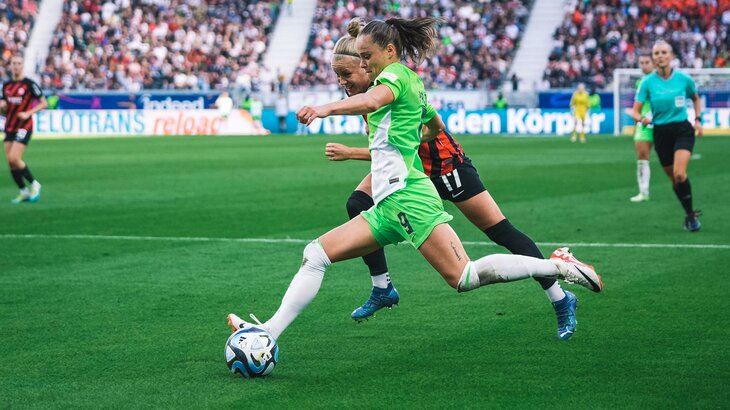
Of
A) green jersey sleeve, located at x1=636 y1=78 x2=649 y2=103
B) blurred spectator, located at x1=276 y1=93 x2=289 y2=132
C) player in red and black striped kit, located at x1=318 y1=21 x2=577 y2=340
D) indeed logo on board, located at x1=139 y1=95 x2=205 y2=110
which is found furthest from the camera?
indeed logo on board, located at x1=139 y1=95 x2=205 y2=110

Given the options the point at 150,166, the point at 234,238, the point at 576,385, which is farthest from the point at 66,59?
the point at 576,385

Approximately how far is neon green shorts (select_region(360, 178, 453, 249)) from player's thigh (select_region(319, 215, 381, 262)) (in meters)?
0.05

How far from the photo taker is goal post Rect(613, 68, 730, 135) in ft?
125

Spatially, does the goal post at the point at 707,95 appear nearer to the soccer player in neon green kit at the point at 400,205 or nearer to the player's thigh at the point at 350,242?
the soccer player in neon green kit at the point at 400,205

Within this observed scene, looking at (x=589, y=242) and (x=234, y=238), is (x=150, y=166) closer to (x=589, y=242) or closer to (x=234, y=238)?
(x=234, y=238)

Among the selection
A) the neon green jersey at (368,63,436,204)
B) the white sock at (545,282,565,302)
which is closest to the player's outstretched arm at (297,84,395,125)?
the neon green jersey at (368,63,436,204)

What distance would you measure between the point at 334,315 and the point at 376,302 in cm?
39

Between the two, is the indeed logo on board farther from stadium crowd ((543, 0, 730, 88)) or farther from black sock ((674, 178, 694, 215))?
black sock ((674, 178, 694, 215))

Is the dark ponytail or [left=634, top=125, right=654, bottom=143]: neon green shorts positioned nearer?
the dark ponytail

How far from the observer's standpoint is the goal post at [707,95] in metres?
38.2

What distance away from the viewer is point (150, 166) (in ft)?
80.4

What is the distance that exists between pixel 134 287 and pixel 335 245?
339 cm

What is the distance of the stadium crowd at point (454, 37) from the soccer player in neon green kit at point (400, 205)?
4084 centimetres

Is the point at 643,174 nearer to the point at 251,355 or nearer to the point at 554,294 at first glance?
the point at 554,294
